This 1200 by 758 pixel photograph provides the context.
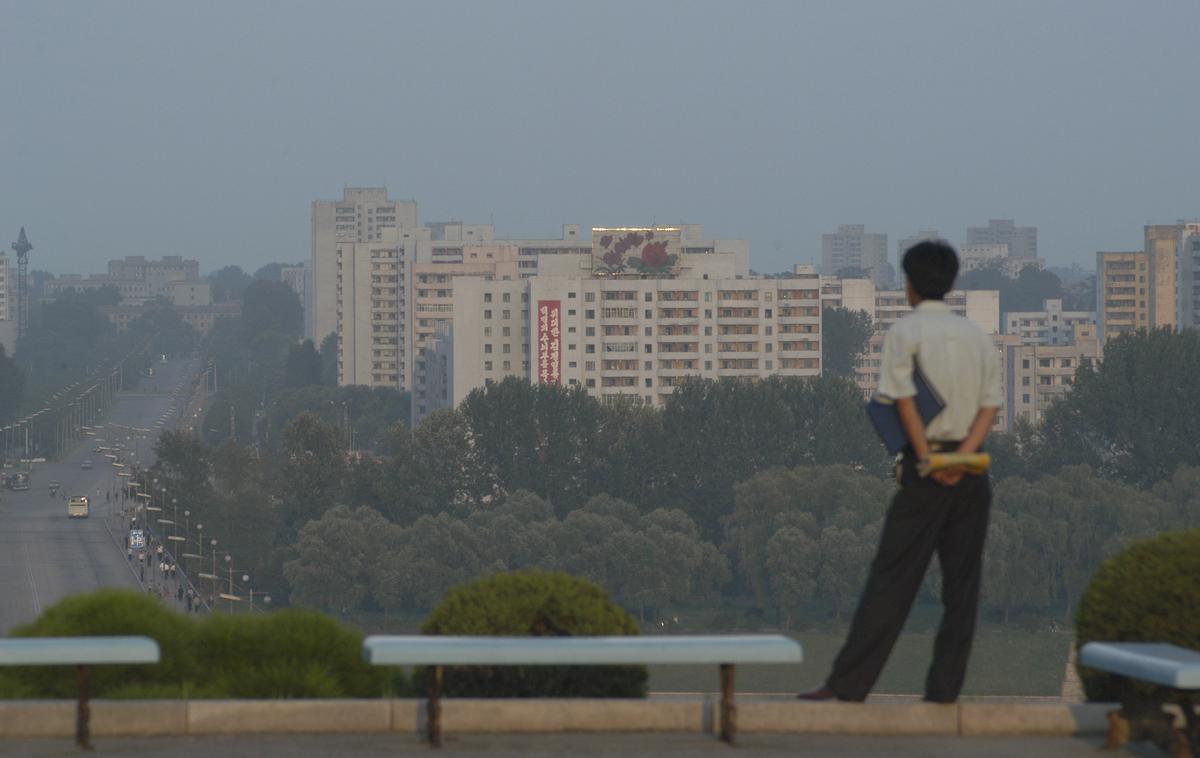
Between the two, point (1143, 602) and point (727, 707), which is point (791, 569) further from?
point (727, 707)

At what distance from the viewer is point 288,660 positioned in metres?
13.8

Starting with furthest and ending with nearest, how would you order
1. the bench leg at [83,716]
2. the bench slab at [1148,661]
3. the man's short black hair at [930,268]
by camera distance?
the man's short black hair at [930,268] < the bench leg at [83,716] < the bench slab at [1148,661]

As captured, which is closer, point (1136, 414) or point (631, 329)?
point (1136, 414)

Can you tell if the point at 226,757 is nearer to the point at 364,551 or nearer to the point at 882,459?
the point at 364,551

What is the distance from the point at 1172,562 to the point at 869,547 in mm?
80064

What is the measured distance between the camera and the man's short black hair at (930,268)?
1182cm

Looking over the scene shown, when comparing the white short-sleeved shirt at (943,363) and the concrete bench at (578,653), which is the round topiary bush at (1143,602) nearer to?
the white short-sleeved shirt at (943,363)

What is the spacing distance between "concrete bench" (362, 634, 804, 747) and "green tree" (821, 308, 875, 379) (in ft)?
599

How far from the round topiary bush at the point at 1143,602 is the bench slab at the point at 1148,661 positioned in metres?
0.24

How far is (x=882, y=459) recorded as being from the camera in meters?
118

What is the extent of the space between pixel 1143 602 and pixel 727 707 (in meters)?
2.59

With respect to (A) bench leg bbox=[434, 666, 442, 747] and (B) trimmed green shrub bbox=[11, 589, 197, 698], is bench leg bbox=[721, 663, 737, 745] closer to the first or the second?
(A) bench leg bbox=[434, 666, 442, 747]

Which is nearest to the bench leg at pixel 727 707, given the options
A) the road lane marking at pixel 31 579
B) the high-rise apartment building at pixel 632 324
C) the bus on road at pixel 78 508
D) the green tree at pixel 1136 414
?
the road lane marking at pixel 31 579

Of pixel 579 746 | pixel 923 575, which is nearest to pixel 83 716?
pixel 579 746
